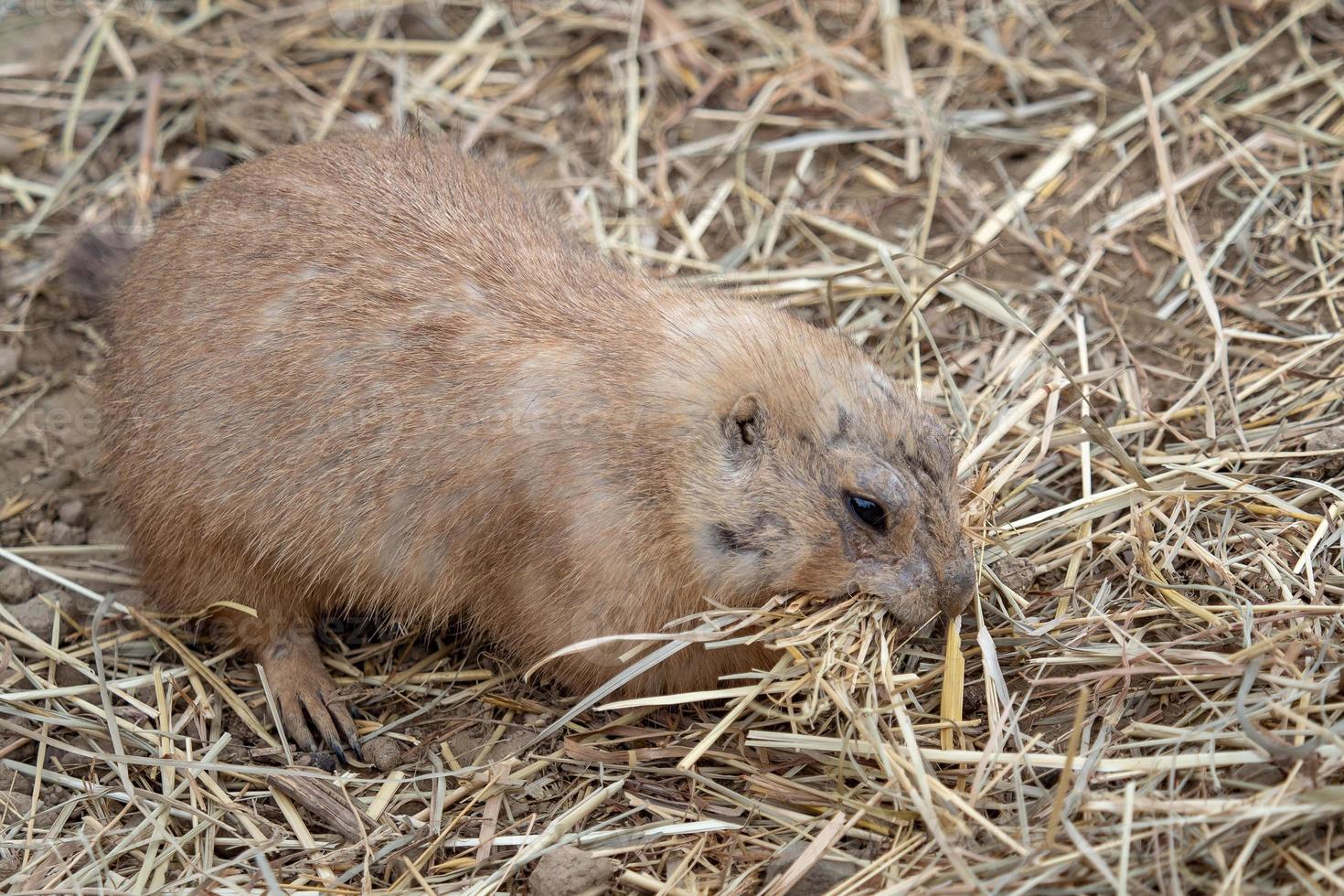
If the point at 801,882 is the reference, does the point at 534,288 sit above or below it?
above

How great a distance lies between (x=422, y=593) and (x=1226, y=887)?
287cm

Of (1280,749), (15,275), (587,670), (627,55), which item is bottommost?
(587,670)

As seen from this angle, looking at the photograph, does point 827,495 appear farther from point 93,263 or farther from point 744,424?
point 93,263

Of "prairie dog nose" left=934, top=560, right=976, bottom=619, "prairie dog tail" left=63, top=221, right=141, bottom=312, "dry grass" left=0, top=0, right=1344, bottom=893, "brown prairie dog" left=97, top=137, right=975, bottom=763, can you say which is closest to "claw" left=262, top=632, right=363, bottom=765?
"brown prairie dog" left=97, top=137, right=975, bottom=763

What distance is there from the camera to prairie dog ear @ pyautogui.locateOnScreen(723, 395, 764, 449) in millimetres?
4281

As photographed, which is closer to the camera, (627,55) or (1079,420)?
(1079,420)

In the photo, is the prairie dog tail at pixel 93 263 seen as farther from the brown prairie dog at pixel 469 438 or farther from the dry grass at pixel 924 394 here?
the brown prairie dog at pixel 469 438

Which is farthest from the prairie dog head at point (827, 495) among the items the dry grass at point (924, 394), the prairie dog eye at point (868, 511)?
the dry grass at point (924, 394)

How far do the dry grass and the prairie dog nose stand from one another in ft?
0.65

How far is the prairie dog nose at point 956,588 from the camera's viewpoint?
4.23 m

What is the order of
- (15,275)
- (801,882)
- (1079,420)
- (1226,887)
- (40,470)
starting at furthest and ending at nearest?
1. (15,275)
2. (40,470)
3. (1079,420)
4. (801,882)
5. (1226,887)

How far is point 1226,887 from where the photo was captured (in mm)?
3453

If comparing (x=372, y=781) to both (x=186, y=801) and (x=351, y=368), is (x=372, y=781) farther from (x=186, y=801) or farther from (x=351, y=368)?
(x=351, y=368)

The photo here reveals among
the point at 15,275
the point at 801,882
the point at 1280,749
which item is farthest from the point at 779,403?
the point at 15,275
